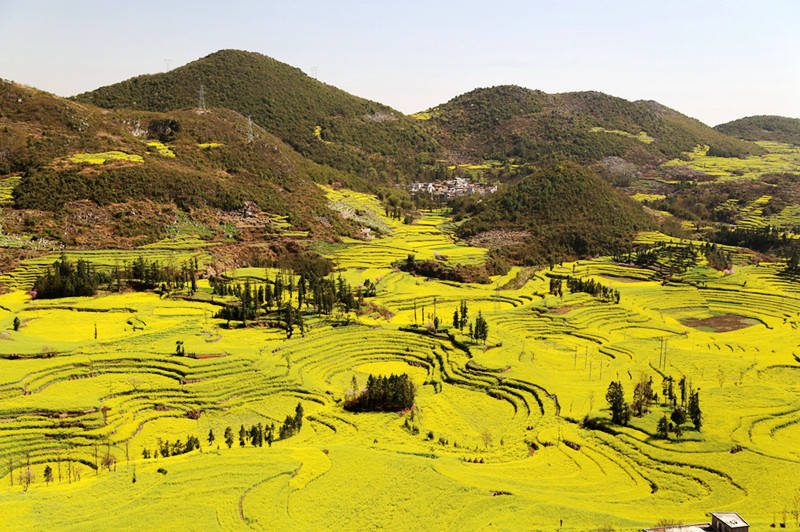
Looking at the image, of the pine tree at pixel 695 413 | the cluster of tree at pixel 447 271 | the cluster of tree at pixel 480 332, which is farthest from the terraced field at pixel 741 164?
the pine tree at pixel 695 413

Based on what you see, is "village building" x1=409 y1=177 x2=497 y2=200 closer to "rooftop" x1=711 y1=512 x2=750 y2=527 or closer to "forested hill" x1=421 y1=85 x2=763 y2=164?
"forested hill" x1=421 y1=85 x2=763 y2=164

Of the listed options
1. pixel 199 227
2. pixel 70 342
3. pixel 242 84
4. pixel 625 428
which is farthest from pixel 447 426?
pixel 242 84

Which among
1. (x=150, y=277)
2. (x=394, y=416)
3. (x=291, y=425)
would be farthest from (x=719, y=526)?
(x=150, y=277)

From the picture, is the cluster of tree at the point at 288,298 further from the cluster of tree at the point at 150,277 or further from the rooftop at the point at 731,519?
the rooftop at the point at 731,519

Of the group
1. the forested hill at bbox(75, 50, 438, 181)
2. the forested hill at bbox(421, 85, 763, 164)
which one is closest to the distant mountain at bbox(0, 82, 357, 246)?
the forested hill at bbox(75, 50, 438, 181)

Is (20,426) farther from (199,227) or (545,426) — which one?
(199,227)

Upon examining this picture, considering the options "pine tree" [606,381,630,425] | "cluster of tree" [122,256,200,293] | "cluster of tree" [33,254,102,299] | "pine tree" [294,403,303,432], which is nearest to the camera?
"pine tree" [606,381,630,425]

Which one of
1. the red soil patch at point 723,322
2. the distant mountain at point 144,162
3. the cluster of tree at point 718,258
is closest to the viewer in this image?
the red soil patch at point 723,322
